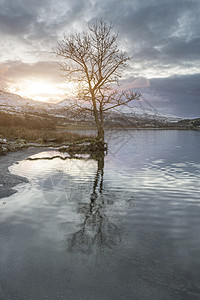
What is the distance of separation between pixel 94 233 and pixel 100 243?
18.3 inches

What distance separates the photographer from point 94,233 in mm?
5086

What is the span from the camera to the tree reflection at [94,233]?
4500mm

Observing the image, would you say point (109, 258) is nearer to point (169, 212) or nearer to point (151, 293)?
point (151, 293)

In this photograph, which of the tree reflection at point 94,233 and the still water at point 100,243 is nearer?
the still water at point 100,243

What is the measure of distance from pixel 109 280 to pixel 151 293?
73cm

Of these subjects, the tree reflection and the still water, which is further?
the tree reflection

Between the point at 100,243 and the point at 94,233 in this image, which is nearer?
the point at 100,243

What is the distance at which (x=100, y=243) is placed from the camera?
15.3 feet

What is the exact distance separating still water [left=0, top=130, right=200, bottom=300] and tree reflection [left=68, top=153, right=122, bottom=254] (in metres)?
0.02

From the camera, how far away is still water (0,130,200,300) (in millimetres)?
3383

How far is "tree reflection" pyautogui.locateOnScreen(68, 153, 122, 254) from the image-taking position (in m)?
4.50

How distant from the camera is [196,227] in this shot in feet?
18.1

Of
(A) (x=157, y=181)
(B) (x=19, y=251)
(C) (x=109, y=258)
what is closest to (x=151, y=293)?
(C) (x=109, y=258)

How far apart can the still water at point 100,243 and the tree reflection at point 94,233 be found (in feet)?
0.07
